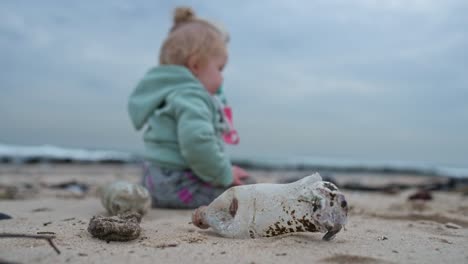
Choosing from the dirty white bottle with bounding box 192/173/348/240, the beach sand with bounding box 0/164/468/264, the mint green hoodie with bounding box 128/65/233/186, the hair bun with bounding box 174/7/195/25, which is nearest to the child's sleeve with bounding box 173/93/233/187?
the mint green hoodie with bounding box 128/65/233/186

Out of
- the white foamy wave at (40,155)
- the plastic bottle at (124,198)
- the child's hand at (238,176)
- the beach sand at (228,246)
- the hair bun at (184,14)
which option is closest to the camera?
the beach sand at (228,246)

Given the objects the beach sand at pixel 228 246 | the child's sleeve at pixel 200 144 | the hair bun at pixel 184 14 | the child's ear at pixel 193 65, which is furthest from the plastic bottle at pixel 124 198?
the hair bun at pixel 184 14

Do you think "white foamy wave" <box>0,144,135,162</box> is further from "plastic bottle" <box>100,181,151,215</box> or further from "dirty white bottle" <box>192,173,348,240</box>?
"dirty white bottle" <box>192,173,348,240</box>

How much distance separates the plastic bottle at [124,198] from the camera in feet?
10.3

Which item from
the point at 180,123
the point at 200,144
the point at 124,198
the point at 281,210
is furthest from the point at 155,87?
the point at 281,210

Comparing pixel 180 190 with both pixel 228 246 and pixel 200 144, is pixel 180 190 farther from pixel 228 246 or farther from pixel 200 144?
pixel 228 246

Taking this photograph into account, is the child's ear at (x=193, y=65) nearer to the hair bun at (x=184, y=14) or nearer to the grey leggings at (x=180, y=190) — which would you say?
the hair bun at (x=184, y=14)

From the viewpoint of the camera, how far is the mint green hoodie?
371 cm

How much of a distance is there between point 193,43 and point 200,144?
4.01 feet

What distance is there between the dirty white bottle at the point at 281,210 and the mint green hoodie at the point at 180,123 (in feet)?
4.77

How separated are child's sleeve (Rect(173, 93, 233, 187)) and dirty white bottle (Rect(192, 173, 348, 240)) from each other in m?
1.42

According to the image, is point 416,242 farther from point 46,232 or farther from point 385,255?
point 46,232

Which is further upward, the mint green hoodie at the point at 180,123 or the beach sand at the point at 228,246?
the mint green hoodie at the point at 180,123

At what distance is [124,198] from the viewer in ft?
10.3
